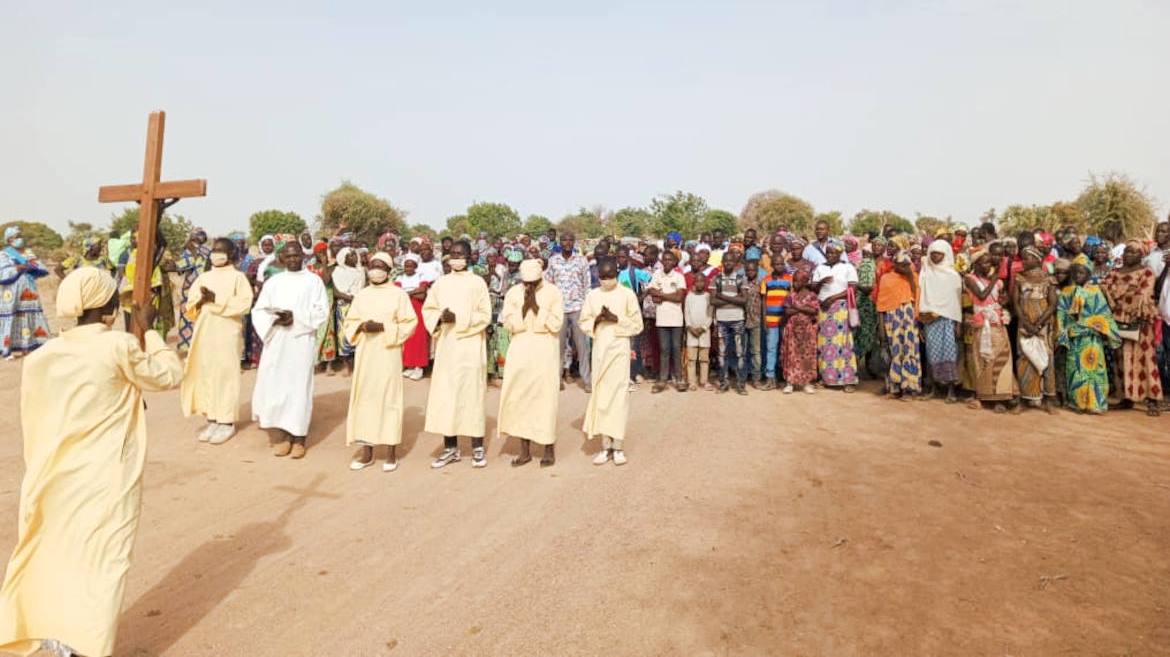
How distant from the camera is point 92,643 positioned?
3076 mm

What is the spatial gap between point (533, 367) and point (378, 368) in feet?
4.61

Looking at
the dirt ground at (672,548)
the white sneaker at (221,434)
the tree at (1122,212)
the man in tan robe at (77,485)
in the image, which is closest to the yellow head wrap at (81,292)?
the man in tan robe at (77,485)

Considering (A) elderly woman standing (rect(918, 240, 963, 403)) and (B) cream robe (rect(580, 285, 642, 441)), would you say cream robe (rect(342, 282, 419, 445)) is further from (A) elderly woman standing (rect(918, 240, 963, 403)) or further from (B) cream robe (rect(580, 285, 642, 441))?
(A) elderly woman standing (rect(918, 240, 963, 403))

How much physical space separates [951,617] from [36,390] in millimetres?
4631

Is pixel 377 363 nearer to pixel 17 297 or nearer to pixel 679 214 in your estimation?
pixel 17 297

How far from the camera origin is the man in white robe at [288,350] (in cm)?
694

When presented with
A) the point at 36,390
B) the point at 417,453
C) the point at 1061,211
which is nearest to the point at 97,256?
the point at 417,453

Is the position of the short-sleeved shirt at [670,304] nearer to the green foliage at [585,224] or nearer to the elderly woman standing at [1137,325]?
the elderly woman standing at [1137,325]

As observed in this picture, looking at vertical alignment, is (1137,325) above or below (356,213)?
below

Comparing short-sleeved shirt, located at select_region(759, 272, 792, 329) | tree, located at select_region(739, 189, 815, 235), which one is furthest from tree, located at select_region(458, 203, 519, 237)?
short-sleeved shirt, located at select_region(759, 272, 792, 329)

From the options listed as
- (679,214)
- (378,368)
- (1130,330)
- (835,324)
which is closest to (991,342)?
(1130,330)

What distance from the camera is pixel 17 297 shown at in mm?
11297

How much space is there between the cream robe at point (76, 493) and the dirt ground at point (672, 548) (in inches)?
21.7

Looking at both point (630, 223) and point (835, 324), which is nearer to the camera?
point (835, 324)
